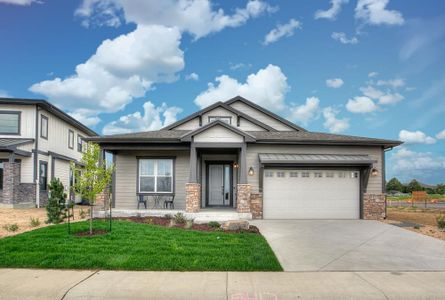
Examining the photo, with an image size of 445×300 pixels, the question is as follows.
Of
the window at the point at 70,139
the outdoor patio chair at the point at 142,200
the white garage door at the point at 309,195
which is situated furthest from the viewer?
the window at the point at 70,139

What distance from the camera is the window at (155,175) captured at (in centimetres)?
1512

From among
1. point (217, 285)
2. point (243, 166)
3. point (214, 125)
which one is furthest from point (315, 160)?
point (217, 285)

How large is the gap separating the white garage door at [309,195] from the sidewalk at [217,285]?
7.43 meters

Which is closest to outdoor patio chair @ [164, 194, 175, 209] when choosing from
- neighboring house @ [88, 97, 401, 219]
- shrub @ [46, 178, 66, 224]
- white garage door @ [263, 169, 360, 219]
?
neighboring house @ [88, 97, 401, 219]

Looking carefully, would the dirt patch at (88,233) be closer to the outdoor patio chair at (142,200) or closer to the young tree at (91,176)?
the young tree at (91,176)

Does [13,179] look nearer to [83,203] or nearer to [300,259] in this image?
[83,203]

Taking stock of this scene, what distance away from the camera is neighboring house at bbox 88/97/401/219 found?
44.5 ft

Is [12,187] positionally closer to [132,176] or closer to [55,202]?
[132,176]

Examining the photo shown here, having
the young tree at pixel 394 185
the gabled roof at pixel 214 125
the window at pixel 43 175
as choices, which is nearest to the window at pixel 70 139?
the window at pixel 43 175

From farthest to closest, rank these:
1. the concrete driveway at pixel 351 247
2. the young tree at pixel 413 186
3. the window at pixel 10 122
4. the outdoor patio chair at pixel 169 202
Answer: the young tree at pixel 413 186 → the window at pixel 10 122 → the outdoor patio chair at pixel 169 202 → the concrete driveway at pixel 351 247

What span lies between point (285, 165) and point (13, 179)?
1415cm

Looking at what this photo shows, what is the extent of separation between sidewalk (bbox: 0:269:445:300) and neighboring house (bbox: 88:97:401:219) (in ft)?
23.2

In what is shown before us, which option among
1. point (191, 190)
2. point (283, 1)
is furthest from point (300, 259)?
point (283, 1)

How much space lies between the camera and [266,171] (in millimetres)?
13891
